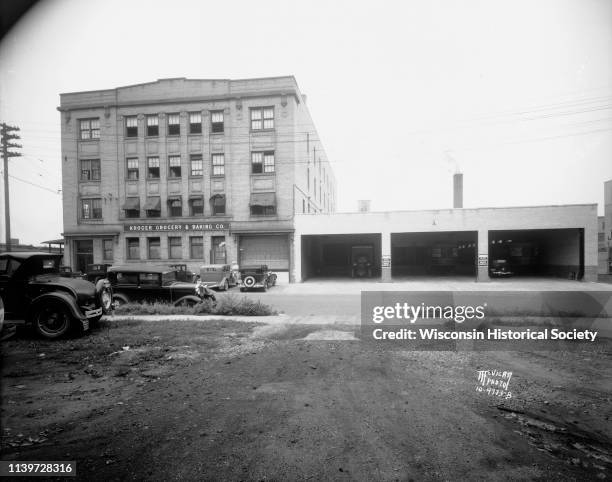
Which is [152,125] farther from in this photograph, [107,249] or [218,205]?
[107,249]

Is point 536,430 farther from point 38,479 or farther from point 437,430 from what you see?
point 38,479

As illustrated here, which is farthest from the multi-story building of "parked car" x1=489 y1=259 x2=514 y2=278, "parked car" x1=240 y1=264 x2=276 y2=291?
"parked car" x1=489 y1=259 x2=514 y2=278

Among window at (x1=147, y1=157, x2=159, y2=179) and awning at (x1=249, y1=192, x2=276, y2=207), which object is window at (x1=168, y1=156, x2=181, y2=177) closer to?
window at (x1=147, y1=157, x2=159, y2=179)

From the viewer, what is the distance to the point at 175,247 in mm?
26391

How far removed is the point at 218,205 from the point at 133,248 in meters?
8.21

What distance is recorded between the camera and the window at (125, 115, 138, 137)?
2686cm

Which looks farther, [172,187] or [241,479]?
[172,187]

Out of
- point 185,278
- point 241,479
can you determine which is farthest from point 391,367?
point 185,278

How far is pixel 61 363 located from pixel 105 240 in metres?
24.7

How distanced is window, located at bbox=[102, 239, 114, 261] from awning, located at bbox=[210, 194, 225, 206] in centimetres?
961

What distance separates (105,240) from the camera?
88.8ft

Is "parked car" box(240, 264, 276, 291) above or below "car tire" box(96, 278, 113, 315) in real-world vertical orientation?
below

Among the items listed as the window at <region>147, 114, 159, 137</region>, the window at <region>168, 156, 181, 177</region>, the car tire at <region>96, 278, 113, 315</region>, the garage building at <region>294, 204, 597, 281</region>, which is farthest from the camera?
the window at <region>147, 114, 159, 137</region>

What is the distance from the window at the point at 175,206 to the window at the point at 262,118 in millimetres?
8691
